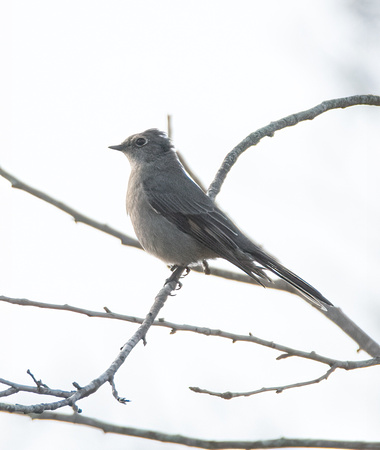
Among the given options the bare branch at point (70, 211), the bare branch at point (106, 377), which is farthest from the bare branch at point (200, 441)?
the bare branch at point (70, 211)

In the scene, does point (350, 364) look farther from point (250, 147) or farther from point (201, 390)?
point (250, 147)

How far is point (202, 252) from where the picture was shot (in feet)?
25.2

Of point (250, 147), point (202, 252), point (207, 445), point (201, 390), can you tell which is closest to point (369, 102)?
point (250, 147)

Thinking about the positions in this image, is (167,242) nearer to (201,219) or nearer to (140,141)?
(201,219)

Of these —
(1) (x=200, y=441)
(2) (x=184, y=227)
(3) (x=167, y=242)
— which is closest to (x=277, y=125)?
(2) (x=184, y=227)

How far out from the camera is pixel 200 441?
4137 mm

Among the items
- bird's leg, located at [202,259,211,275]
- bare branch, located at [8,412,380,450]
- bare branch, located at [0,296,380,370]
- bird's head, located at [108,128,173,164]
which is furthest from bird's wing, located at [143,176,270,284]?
bare branch, located at [8,412,380,450]

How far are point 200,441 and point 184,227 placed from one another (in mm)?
3855

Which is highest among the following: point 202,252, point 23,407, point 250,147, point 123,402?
point 250,147

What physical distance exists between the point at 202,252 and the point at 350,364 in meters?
2.89

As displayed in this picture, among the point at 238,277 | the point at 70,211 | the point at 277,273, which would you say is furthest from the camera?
the point at 238,277

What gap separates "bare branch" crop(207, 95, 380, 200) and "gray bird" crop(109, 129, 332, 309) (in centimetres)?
28

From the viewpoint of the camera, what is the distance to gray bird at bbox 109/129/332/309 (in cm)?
730

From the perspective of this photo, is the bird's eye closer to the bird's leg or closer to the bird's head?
the bird's head
